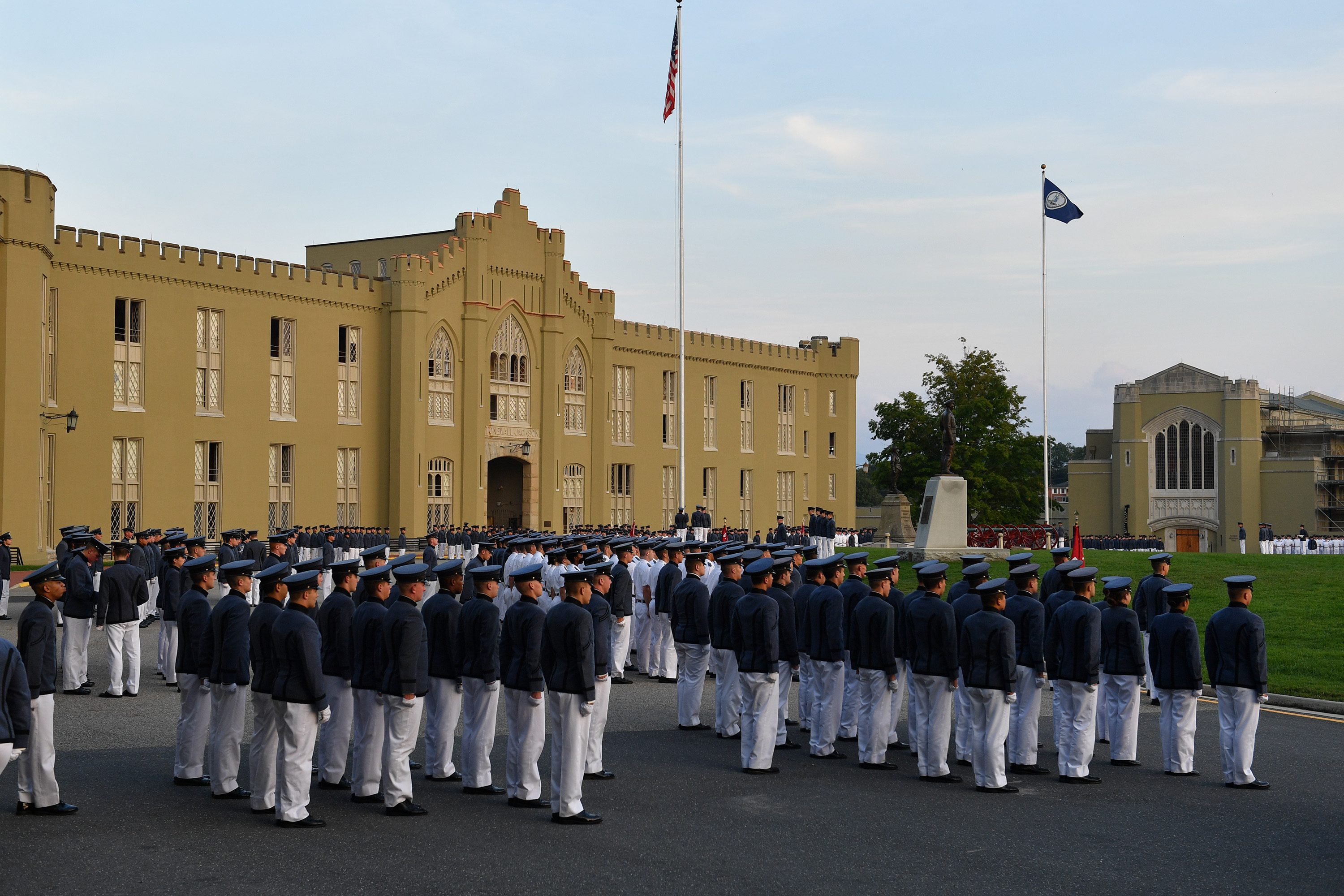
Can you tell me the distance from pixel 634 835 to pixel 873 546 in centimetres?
3552

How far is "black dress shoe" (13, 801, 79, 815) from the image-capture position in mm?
9336

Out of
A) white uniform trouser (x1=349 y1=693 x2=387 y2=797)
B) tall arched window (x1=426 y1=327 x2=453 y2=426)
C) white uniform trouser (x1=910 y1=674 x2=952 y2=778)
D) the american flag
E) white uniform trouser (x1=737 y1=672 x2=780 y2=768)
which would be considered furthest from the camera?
tall arched window (x1=426 y1=327 x2=453 y2=426)

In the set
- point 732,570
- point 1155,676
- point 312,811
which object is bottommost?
point 312,811

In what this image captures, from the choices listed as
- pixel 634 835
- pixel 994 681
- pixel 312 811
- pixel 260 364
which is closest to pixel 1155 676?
pixel 994 681

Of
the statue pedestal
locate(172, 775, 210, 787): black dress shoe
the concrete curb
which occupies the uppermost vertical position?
the statue pedestal

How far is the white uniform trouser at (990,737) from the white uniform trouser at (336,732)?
5.41 m

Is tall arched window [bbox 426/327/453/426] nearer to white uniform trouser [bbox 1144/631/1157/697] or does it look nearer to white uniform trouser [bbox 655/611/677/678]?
white uniform trouser [bbox 655/611/677/678]

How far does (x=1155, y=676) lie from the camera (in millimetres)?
11711

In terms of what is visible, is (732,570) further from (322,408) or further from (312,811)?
(322,408)

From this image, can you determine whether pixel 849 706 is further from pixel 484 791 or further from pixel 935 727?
pixel 484 791

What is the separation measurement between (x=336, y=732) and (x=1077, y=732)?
6644 mm

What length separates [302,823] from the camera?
9.21 m

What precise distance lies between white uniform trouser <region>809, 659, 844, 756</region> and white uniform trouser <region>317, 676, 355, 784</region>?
4588 mm

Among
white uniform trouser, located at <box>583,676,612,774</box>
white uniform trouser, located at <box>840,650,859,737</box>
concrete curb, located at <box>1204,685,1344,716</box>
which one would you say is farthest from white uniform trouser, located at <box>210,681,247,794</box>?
concrete curb, located at <box>1204,685,1344,716</box>
